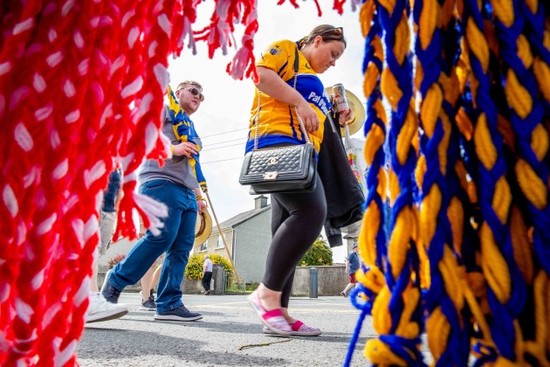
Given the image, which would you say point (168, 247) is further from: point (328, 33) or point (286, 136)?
point (328, 33)

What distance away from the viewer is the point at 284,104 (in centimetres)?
208

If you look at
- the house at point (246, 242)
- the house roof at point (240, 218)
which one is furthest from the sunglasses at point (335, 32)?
the house at point (246, 242)

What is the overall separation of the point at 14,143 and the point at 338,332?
2.11 metres

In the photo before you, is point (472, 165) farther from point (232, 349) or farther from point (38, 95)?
point (232, 349)

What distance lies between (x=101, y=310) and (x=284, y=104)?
1.22 metres

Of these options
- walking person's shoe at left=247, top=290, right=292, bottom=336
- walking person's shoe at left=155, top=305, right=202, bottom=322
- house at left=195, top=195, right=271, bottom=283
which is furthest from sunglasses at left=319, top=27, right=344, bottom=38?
house at left=195, top=195, right=271, bottom=283

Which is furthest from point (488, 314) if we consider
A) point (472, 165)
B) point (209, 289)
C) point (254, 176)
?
point (209, 289)

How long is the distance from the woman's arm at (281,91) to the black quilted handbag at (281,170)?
15 centimetres

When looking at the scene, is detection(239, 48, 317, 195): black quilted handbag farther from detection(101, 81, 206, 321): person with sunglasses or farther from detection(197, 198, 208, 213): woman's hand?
detection(197, 198, 208, 213): woman's hand

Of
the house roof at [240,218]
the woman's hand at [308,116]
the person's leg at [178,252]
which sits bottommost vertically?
the person's leg at [178,252]

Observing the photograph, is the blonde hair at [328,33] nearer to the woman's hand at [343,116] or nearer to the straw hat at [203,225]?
the woman's hand at [343,116]

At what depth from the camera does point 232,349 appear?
181cm

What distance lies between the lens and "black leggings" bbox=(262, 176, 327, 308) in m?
2.06

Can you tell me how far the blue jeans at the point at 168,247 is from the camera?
9.21 feet
